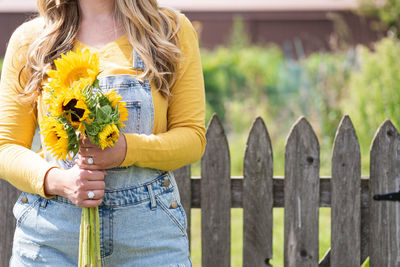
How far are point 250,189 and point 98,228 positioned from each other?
1323 mm

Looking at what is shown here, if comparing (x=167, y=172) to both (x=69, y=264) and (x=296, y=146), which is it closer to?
(x=69, y=264)

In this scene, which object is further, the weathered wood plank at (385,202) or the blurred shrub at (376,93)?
the blurred shrub at (376,93)

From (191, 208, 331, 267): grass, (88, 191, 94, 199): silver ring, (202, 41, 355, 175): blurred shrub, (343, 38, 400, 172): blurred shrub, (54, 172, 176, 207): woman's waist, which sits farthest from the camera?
(202, 41, 355, 175): blurred shrub

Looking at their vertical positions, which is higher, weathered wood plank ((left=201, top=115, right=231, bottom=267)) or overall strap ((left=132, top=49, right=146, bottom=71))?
overall strap ((left=132, top=49, right=146, bottom=71))

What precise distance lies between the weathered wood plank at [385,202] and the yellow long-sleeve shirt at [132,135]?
131cm

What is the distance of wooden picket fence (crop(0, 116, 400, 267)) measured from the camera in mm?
2727

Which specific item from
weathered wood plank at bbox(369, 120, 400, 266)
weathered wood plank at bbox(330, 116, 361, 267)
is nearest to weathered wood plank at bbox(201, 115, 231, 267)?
weathered wood plank at bbox(330, 116, 361, 267)

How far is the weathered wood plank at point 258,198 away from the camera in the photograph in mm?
→ 2740

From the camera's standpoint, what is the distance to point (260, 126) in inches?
107

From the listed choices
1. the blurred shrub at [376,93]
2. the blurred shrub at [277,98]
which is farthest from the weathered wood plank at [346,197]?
the blurred shrub at [277,98]

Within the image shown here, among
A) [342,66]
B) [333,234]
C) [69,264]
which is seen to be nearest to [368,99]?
[342,66]

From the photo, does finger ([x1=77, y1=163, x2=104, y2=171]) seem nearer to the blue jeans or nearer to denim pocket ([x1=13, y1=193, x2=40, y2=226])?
the blue jeans

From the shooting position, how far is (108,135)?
1485 mm

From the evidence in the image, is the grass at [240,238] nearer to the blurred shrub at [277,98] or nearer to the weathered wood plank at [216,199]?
the blurred shrub at [277,98]
